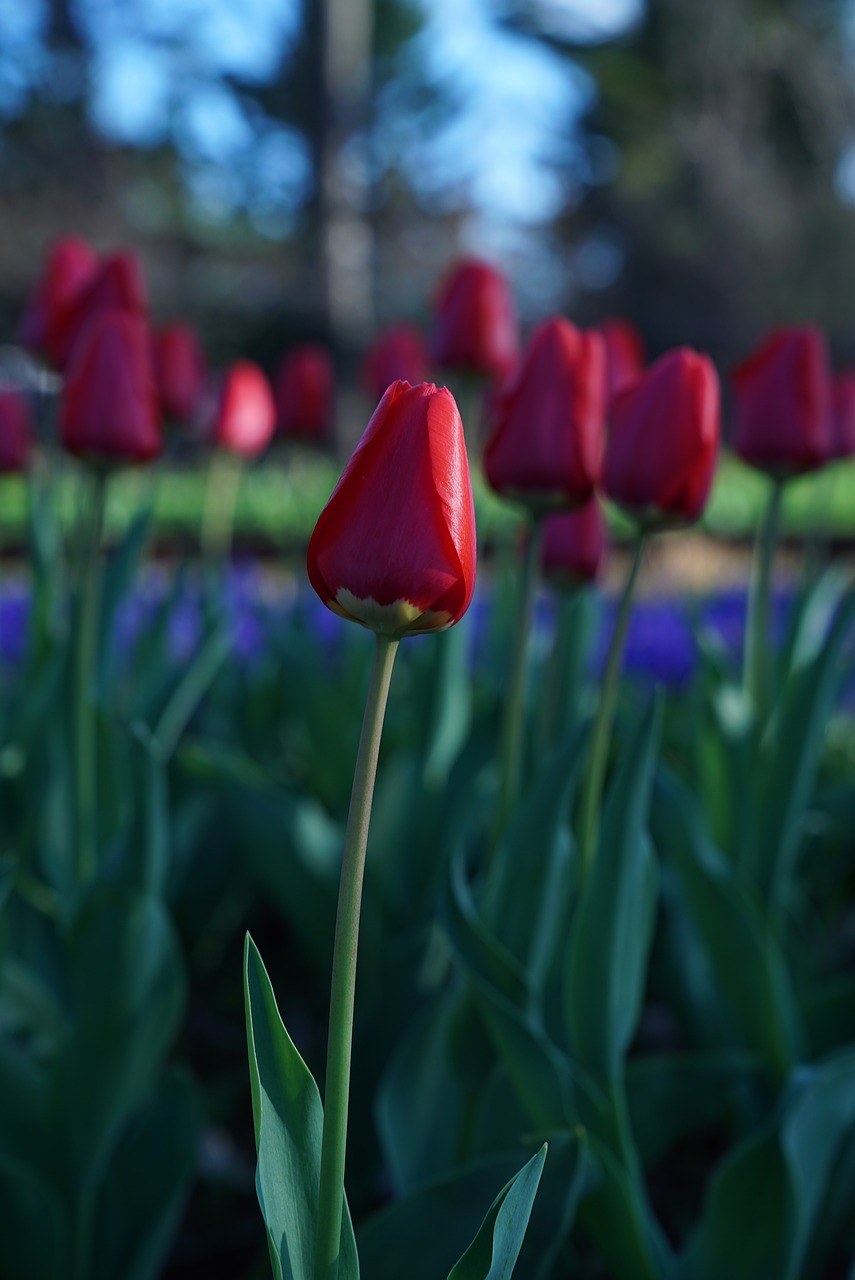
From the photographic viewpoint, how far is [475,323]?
1.64 metres

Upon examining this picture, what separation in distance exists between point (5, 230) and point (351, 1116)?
546 inches

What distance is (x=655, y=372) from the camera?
40.7 inches

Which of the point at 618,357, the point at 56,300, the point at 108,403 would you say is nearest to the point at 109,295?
the point at 56,300

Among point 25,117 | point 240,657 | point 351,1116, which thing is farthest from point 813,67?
point 351,1116

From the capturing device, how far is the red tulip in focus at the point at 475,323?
164 centimetres

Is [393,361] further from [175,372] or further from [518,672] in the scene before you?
[518,672]

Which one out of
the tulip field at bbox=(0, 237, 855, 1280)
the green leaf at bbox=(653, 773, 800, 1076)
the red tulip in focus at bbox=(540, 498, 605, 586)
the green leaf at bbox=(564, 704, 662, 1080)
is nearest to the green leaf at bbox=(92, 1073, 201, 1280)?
the tulip field at bbox=(0, 237, 855, 1280)

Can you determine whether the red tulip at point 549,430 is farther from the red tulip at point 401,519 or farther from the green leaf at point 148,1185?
the green leaf at point 148,1185

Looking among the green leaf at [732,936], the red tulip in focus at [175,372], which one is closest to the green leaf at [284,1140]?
the green leaf at [732,936]

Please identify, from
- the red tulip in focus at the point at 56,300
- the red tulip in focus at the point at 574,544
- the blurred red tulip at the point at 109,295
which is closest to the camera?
the red tulip in focus at the point at 574,544

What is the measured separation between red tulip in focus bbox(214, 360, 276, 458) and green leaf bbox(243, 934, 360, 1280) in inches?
57.6

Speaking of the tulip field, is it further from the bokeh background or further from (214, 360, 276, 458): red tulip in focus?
the bokeh background

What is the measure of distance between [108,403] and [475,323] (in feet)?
1.88

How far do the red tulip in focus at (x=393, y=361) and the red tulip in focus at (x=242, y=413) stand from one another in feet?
0.63
